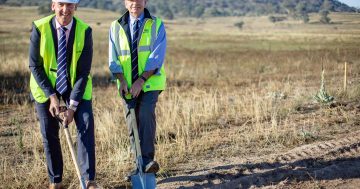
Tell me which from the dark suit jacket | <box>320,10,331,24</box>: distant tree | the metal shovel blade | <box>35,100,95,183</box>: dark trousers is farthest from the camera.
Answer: <box>320,10,331,24</box>: distant tree

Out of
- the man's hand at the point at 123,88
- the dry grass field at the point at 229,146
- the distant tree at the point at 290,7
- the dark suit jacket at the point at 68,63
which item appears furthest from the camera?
the distant tree at the point at 290,7

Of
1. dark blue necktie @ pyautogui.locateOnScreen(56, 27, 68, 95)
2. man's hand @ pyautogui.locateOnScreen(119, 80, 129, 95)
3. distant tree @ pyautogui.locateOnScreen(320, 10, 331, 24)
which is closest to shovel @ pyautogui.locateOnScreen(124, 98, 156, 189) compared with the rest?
man's hand @ pyautogui.locateOnScreen(119, 80, 129, 95)

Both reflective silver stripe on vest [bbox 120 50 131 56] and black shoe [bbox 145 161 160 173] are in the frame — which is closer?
black shoe [bbox 145 161 160 173]

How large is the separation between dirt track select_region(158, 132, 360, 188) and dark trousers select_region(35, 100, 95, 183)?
3.06 ft

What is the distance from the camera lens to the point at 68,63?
15.7 ft

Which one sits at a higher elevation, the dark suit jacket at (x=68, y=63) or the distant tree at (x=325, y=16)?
the dark suit jacket at (x=68, y=63)

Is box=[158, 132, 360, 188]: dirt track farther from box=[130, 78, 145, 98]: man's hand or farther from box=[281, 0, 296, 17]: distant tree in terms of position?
box=[281, 0, 296, 17]: distant tree

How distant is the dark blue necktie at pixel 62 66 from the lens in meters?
4.68

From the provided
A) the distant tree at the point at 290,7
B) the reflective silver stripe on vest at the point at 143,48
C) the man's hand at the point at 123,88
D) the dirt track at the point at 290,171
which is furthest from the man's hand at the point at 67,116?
the distant tree at the point at 290,7

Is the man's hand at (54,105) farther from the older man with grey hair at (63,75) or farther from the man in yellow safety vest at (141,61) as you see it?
the man in yellow safety vest at (141,61)

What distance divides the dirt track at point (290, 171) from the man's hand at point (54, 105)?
4.75 feet

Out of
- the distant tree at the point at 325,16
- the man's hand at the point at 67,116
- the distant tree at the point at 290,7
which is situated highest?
the man's hand at the point at 67,116

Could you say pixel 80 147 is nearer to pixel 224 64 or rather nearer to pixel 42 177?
pixel 42 177

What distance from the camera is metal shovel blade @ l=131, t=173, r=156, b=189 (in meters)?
4.87
